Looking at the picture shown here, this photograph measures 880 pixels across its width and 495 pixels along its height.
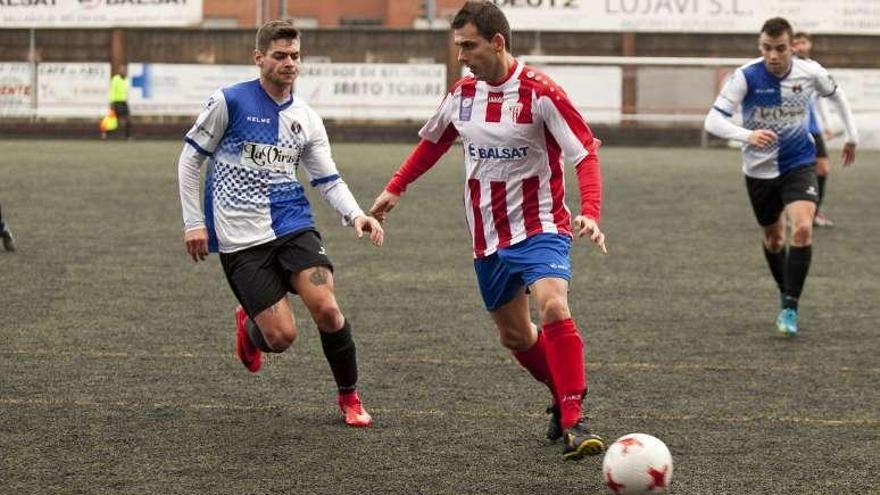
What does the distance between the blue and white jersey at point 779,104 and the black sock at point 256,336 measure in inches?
158

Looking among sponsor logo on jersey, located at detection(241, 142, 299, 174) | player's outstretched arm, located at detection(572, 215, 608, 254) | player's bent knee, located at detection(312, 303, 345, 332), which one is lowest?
player's bent knee, located at detection(312, 303, 345, 332)

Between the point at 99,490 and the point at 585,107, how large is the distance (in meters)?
33.2

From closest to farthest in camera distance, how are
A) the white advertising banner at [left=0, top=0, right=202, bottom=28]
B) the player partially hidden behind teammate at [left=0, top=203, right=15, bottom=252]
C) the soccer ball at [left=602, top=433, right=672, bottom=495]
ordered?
the soccer ball at [left=602, top=433, right=672, bottom=495]
the player partially hidden behind teammate at [left=0, top=203, right=15, bottom=252]
the white advertising banner at [left=0, top=0, right=202, bottom=28]

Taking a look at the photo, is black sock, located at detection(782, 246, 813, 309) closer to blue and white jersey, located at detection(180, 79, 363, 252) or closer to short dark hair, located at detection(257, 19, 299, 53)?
blue and white jersey, located at detection(180, 79, 363, 252)

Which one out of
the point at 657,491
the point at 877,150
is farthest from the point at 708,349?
the point at 877,150

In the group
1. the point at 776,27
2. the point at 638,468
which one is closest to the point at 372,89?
the point at 776,27

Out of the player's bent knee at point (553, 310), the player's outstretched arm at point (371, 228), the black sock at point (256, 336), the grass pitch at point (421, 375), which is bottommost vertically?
the grass pitch at point (421, 375)

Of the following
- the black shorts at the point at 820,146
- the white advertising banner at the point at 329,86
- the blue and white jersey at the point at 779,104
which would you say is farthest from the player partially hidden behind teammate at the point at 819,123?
the white advertising banner at the point at 329,86

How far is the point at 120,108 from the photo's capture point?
124ft

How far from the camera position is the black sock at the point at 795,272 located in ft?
32.2

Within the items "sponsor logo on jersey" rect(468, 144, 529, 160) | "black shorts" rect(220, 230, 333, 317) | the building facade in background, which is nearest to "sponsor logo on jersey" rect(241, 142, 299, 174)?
"black shorts" rect(220, 230, 333, 317)

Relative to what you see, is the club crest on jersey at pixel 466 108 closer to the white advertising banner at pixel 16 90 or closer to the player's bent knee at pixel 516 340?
the player's bent knee at pixel 516 340

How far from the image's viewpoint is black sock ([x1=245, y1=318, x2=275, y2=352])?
7.15 meters

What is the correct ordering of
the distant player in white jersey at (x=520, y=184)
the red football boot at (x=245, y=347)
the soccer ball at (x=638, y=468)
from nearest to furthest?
the soccer ball at (x=638, y=468), the distant player in white jersey at (x=520, y=184), the red football boot at (x=245, y=347)
